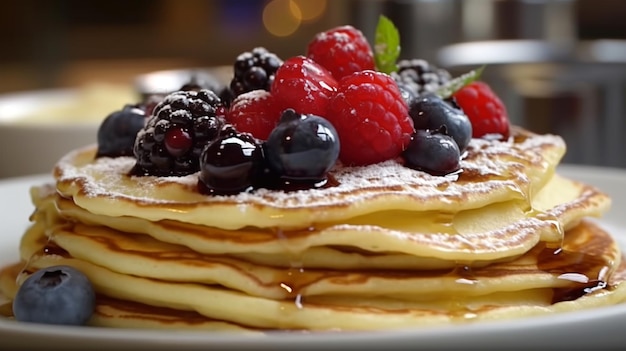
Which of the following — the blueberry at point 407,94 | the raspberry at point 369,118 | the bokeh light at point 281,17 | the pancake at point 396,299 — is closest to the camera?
the pancake at point 396,299

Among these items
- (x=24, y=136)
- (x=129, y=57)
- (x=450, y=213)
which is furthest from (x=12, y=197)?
(x=129, y=57)

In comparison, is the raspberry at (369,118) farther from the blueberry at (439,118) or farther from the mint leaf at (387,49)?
the mint leaf at (387,49)

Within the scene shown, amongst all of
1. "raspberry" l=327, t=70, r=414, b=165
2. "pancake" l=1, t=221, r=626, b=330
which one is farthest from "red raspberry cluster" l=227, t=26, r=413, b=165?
"pancake" l=1, t=221, r=626, b=330

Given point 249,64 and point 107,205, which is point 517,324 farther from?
point 249,64

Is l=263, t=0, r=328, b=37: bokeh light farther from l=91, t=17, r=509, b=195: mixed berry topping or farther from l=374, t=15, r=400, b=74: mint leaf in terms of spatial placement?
l=91, t=17, r=509, b=195: mixed berry topping

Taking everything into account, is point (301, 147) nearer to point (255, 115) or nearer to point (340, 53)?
point (255, 115)

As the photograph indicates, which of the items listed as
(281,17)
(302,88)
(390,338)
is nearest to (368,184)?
(302,88)

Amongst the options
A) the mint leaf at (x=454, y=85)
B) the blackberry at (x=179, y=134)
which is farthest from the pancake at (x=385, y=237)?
the mint leaf at (x=454, y=85)
